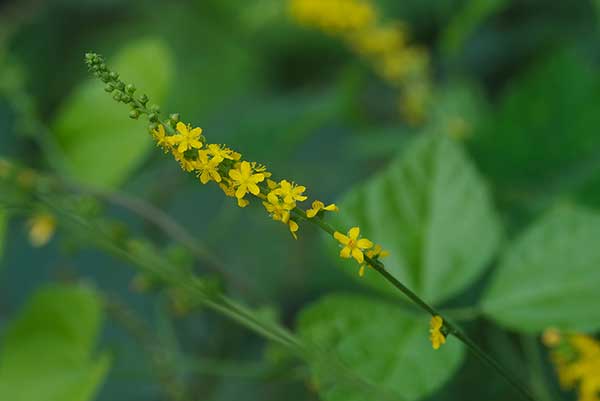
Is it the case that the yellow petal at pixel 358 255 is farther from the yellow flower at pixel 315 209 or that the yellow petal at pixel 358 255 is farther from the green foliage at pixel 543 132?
the green foliage at pixel 543 132

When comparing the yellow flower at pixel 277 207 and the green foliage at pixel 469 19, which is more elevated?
the green foliage at pixel 469 19

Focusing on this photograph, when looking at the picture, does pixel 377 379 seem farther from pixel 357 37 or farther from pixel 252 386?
pixel 357 37

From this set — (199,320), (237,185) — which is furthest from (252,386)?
(237,185)

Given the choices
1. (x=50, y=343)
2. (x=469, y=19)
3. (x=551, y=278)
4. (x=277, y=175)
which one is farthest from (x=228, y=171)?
(x=277, y=175)

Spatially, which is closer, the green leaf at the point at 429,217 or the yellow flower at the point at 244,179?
the yellow flower at the point at 244,179

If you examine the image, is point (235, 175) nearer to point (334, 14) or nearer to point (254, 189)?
point (254, 189)

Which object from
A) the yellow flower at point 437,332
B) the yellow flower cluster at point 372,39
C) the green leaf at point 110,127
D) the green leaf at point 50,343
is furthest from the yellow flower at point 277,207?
the yellow flower cluster at point 372,39
